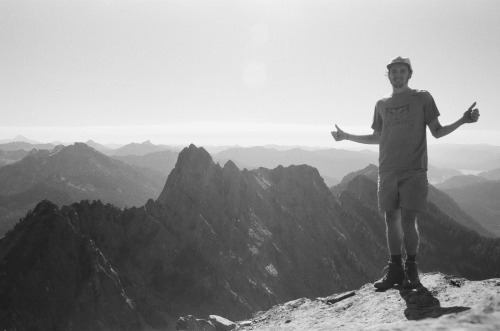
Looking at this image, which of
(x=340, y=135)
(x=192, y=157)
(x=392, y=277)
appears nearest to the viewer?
(x=392, y=277)

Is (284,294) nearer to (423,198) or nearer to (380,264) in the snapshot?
(380,264)

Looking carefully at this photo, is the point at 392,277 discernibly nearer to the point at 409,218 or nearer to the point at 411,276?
the point at 411,276

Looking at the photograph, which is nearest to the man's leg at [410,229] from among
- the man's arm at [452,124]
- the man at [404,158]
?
the man at [404,158]

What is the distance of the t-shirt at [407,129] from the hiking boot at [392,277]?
2219 mm

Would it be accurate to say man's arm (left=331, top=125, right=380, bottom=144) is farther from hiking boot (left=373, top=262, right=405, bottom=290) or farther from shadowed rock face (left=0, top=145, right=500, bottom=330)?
shadowed rock face (left=0, top=145, right=500, bottom=330)

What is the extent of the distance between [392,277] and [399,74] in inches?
175

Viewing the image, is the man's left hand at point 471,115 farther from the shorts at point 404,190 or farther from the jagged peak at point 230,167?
the jagged peak at point 230,167

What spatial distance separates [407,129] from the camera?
6.58 m

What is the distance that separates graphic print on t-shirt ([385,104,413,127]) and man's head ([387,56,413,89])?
51 cm

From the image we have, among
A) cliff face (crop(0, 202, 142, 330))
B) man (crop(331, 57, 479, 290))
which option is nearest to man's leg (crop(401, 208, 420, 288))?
man (crop(331, 57, 479, 290))

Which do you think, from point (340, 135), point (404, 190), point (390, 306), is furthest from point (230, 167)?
point (390, 306)

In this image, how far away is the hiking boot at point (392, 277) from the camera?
7.10 m

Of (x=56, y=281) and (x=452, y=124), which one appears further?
(x=56, y=281)

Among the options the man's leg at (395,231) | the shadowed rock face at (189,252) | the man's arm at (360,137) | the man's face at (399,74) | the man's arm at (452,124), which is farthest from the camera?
the shadowed rock face at (189,252)
